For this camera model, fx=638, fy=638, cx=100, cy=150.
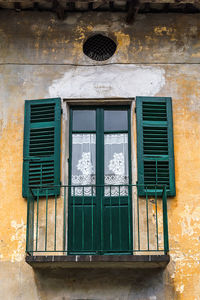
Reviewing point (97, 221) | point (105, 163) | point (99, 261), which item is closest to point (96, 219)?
point (97, 221)

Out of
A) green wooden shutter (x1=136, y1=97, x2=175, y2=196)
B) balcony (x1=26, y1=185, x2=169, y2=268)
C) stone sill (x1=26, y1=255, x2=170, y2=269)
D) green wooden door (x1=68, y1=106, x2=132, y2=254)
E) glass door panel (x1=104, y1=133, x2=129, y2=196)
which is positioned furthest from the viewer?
glass door panel (x1=104, y1=133, x2=129, y2=196)

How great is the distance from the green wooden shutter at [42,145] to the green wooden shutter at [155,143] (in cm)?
131

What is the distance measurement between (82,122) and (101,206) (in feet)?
5.71

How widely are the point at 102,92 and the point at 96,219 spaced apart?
2.09 m

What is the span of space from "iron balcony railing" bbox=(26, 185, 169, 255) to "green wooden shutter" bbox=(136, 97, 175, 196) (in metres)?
0.19

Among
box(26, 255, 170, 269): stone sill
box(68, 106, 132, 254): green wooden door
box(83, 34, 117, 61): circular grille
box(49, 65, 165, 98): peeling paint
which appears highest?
box(83, 34, 117, 61): circular grille

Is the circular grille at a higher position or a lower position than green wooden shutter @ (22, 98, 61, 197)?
higher

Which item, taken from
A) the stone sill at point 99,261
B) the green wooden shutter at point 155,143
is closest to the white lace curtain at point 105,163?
the green wooden shutter at point 155,143

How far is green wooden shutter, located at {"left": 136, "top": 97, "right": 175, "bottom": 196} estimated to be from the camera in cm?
994

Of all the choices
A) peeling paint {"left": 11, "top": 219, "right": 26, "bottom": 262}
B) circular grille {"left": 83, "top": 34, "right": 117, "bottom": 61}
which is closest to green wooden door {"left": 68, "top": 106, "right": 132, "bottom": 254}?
peeling paint {"left": 11, "top": 219, "right": 26, "bottom": 262}

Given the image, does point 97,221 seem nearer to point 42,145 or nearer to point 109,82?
point 42,145

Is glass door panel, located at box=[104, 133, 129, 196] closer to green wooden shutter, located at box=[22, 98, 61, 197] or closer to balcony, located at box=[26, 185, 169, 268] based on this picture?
balcony, located at box=[26, 185, 169, 268]

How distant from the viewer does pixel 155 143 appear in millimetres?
10125

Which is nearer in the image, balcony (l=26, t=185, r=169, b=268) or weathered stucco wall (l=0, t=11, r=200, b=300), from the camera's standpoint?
weathered stucco wall (l=0, t=11, r=200, b=300)
